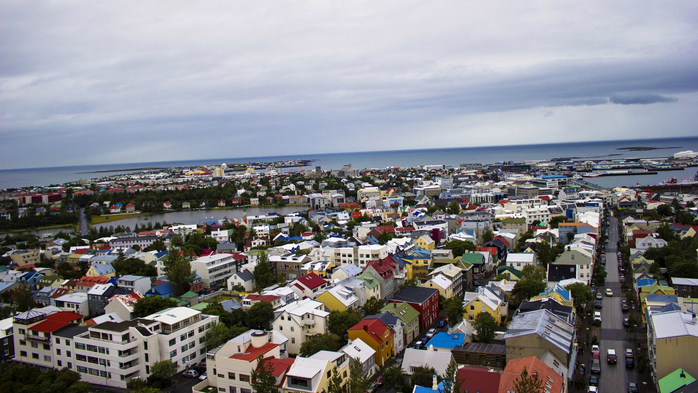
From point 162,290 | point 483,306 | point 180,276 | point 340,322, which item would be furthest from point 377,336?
point 162,290

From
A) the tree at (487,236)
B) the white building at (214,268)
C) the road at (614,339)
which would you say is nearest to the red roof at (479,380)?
the road at (614,339)

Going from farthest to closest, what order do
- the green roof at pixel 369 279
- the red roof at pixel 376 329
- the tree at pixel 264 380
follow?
the green roof at pixel 369 279
the red roof at pixel 376 329
the tree at pixel 264 380

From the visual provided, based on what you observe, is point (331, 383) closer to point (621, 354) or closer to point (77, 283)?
point (621, 354)

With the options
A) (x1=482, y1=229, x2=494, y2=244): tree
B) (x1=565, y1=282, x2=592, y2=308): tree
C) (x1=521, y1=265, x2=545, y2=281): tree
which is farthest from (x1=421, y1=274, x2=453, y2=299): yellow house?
(x1=482, y1=229, x2=494, y2=244): tree

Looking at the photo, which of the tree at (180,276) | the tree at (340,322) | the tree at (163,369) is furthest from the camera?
the tree at (180,276)

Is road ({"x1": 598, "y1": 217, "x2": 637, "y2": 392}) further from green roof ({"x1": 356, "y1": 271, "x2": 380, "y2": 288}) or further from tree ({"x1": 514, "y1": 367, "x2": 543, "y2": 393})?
green roof ({"x1": 356, "y1": 271, "x2": 380, "y2": 288})

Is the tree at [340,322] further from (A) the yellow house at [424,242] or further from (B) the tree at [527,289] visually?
(A) the yellow house at [424,242]

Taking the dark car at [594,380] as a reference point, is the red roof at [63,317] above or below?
above
